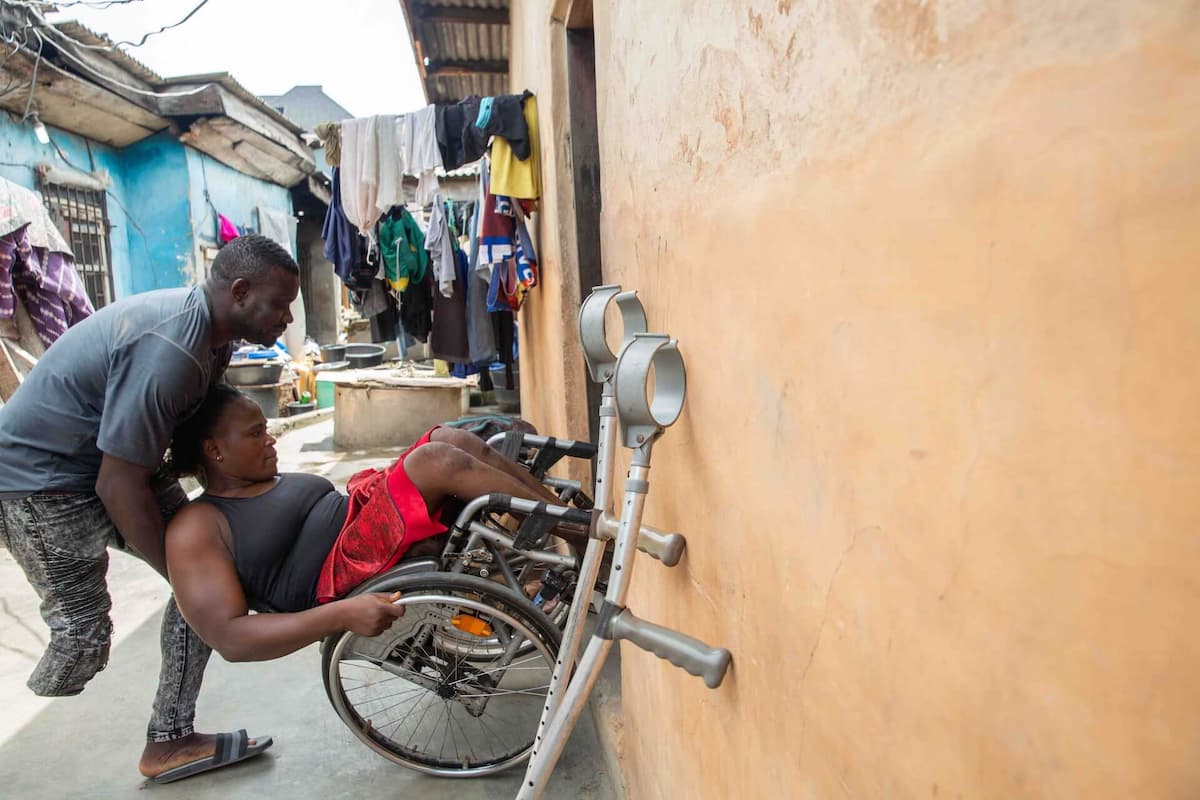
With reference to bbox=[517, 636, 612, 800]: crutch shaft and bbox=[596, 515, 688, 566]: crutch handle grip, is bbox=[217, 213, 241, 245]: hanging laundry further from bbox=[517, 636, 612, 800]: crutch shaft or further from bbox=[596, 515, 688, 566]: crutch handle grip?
bbox=[517, 636, 612, 800]: crutch shaft

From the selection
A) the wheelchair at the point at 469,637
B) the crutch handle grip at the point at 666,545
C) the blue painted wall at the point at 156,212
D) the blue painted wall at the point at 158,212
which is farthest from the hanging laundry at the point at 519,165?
the blue painted wall at the point at 158,212

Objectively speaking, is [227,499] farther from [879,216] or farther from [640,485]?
[879,216]

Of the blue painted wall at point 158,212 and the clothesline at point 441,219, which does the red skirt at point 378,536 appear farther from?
the blue painted wall at point 158,212

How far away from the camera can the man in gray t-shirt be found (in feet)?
7.00

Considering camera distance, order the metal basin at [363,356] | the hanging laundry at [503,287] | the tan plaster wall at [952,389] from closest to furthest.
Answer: the tan plaster wall at [952,389], the hanging laundry at [503,287], the metal basin at [363,356]

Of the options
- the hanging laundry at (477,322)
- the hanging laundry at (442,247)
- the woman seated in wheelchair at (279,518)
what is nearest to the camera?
the woman seated in wheelchair at (279,518)

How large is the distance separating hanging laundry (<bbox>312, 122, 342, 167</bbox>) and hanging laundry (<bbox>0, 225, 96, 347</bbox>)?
91.2 inches

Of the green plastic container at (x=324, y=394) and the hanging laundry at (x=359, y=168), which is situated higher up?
the hanging laundry at (x=359, y=168)

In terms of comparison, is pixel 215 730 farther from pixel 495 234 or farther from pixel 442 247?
pixel 442 247

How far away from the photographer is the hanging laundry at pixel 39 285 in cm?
520

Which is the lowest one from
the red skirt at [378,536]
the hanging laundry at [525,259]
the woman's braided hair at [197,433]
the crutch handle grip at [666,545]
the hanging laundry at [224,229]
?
the red skirt at [378,536]

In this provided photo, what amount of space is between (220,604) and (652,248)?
5.41 feet

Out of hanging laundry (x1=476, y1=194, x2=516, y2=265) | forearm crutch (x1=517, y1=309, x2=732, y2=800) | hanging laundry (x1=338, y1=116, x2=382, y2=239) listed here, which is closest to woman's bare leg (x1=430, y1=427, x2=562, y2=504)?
forearm crutch (x1=517, y1=309, x2=732, y2=800)

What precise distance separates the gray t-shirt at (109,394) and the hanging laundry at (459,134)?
6.98 ft
